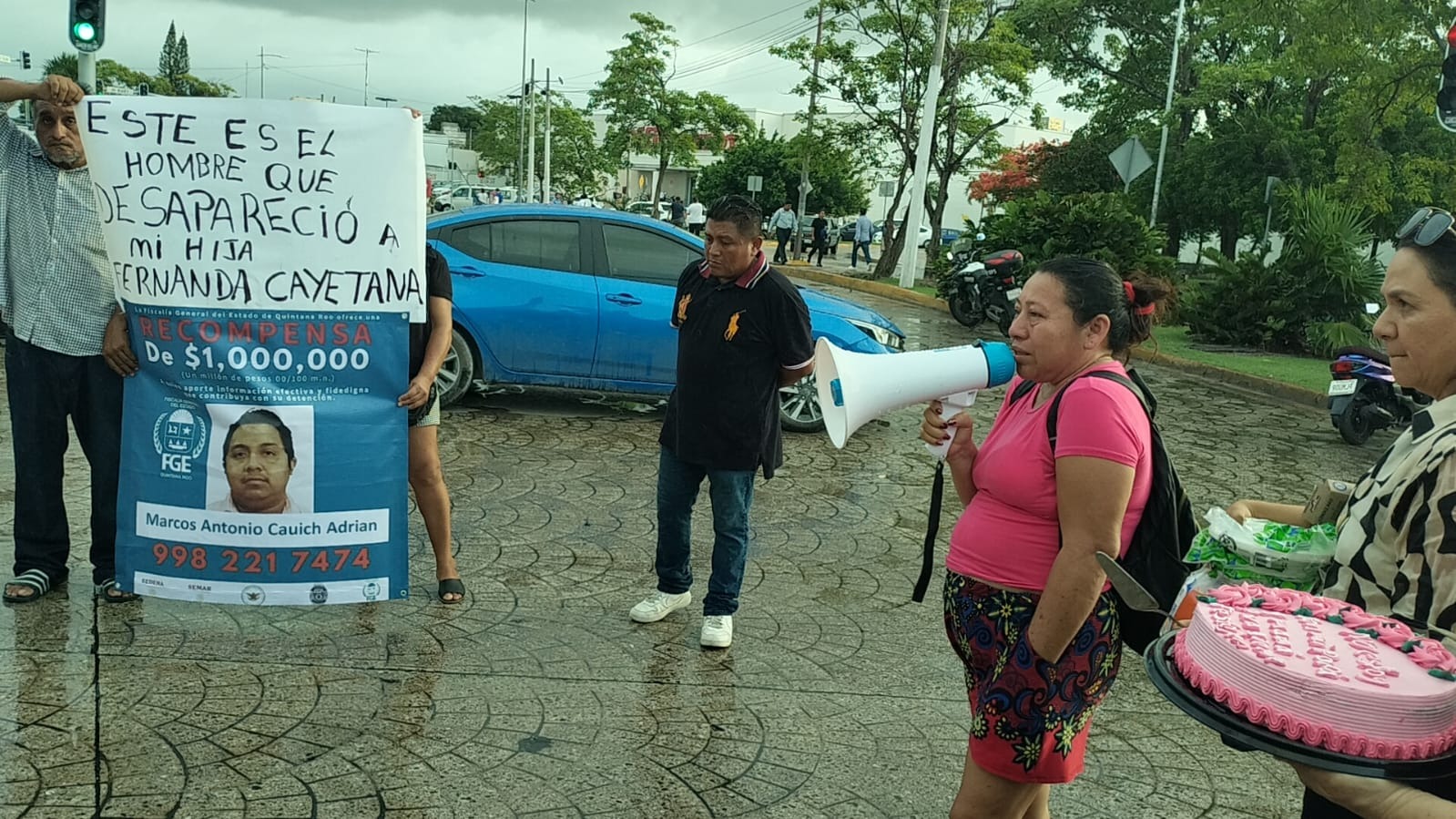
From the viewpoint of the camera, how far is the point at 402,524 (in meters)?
4.50

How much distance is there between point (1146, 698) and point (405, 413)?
9.99 ft

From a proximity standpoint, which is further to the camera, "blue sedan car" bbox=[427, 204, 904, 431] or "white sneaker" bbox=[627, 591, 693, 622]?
"blue sedan car" bbox=[427, 204, 904, 431]

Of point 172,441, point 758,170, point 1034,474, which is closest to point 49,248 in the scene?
point 172,441

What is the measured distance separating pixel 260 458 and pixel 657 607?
1668mm

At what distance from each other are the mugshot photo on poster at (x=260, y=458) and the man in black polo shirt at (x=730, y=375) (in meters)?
1.38

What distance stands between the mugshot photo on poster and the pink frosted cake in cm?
338

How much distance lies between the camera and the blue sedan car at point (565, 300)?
8602 millimetres

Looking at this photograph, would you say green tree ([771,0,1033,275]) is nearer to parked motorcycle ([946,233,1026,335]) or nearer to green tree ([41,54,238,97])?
parked motorcycle ([946,233,1026,335])

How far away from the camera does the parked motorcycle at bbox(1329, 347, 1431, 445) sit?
10.0 m

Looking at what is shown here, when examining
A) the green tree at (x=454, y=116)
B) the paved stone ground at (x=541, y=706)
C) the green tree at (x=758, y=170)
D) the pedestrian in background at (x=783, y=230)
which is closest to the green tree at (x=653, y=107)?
the green tree at (x=758, y=170)

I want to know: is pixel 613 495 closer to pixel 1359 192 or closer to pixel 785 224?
pixel 1359 192

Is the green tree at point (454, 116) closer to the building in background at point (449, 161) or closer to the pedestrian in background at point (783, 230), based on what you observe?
the building in background at point (449, 161)

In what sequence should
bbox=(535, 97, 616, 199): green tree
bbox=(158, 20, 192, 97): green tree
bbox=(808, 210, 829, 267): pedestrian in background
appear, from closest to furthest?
bbox=(808, 210, 829, 267): pedestrian in background
bbox=(535, 97, 616, 199): green tree
bbox=(158, 20, 192, 97): green tree

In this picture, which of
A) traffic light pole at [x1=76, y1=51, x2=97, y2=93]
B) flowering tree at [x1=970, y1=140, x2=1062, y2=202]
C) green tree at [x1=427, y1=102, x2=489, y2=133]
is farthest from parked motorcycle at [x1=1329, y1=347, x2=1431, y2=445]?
green tree at [x1=427, y1=102, x2=489, y2=133]
